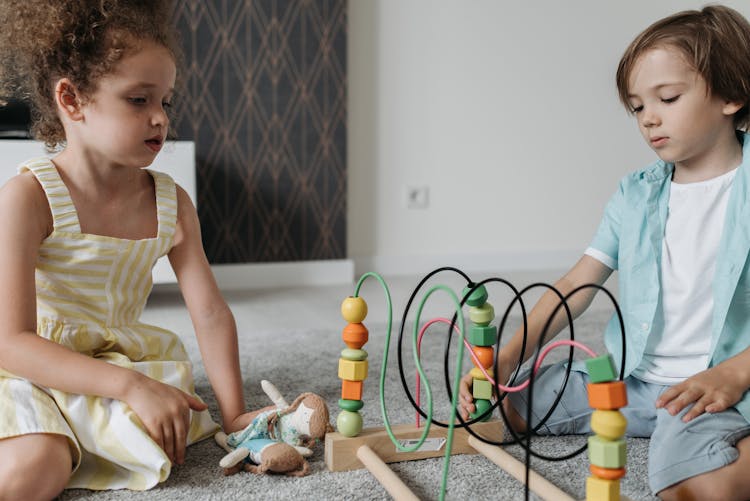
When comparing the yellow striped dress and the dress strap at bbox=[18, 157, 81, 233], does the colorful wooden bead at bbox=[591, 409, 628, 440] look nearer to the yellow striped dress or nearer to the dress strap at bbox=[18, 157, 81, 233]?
the yellow striped dress

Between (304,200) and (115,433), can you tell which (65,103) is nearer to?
(115,433)

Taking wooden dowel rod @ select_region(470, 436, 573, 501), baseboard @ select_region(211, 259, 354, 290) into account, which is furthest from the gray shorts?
baseboard @ select_region(211, 259, 354, 290)

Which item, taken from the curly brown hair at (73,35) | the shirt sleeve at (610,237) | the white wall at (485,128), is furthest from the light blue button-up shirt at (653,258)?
the white wall at (485,128)

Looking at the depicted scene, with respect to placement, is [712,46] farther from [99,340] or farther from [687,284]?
[99,340]

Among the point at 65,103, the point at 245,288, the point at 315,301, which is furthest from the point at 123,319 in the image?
the point at 245,288

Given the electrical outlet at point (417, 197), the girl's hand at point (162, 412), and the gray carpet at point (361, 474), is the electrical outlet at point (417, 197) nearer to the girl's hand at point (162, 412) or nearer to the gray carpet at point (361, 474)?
the gray carpet at point (361, 474)

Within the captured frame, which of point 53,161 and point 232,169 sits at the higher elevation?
point 53,161

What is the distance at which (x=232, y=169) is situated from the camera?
7.94ft

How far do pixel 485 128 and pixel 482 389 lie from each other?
6.16ft

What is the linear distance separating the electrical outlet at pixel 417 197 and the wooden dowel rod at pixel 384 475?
5.75 feet

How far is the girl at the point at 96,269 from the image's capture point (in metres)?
0.96

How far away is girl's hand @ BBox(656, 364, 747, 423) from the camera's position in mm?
929

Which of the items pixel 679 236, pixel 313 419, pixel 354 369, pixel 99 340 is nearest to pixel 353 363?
pixel 354 369

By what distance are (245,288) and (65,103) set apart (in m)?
1.42
